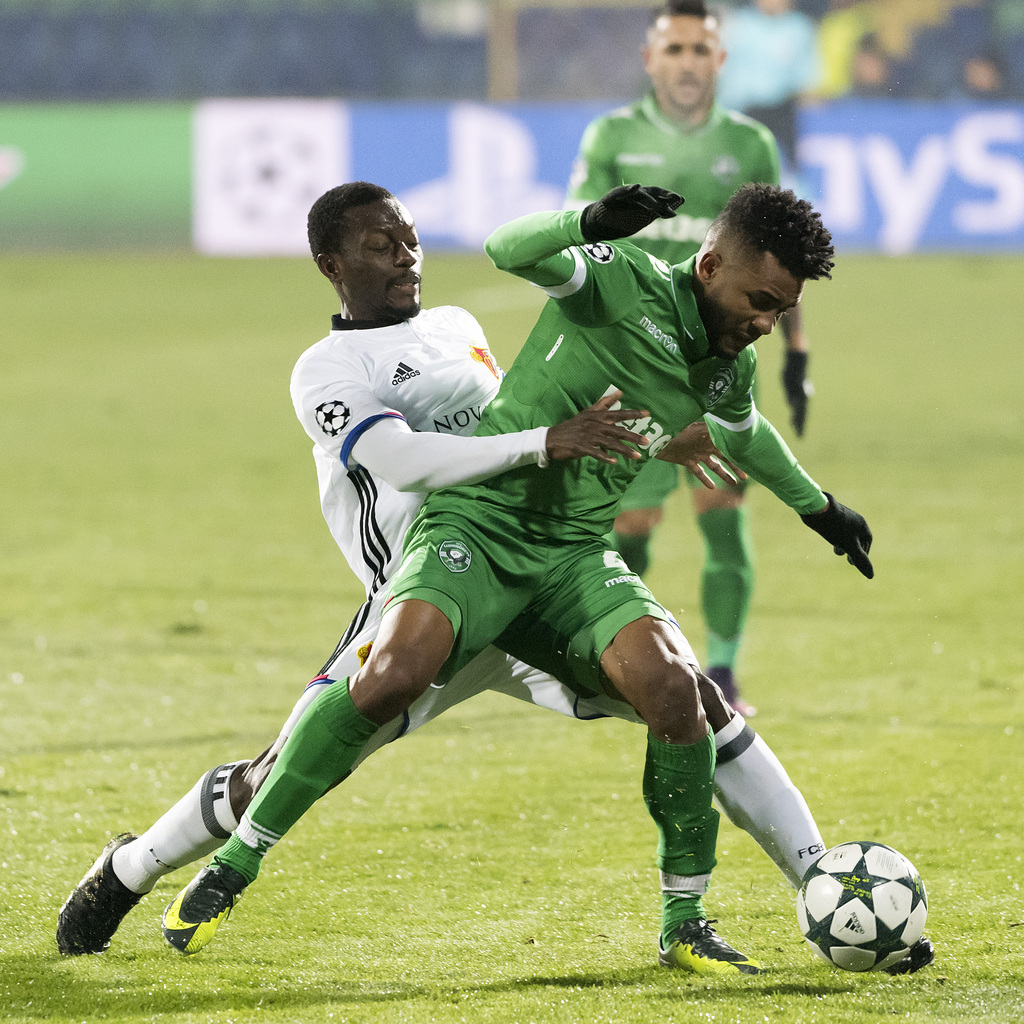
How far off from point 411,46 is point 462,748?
1664 cm

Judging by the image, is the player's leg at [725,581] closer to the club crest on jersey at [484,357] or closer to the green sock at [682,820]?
the club crest on jersey at [484,357]

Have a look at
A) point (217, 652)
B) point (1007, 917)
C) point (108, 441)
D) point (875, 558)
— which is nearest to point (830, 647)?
point (875, 558)

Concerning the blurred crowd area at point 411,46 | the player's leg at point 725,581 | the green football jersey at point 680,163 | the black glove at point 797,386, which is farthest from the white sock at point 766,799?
the blurred crowd area at point 411,46

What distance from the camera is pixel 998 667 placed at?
567cm

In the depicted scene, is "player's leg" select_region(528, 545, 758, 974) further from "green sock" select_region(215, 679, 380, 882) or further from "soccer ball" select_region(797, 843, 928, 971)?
"green sock" select_region(215, 679, 380, 882)

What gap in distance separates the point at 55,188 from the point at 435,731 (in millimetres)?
14243

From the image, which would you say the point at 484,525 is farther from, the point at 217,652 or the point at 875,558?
the point at 875,558

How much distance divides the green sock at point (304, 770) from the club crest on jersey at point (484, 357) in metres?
0.86

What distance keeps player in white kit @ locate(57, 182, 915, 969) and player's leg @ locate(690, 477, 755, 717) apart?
179cm

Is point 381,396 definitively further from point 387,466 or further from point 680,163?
point 680,163

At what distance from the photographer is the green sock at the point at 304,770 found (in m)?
3.04

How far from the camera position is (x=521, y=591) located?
10.6ft

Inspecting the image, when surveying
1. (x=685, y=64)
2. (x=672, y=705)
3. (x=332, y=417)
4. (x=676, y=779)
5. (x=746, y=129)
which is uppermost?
(x=685, y=64)

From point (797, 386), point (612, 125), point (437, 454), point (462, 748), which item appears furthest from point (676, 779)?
point (612, 125)
